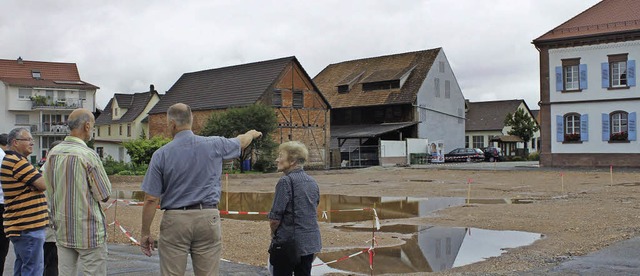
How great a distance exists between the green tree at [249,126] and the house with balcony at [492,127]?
122 feet

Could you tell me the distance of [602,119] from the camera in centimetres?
3866

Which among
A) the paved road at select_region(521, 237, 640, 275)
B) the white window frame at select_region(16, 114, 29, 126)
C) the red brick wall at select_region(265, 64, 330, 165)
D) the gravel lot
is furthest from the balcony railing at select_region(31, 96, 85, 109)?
the paved road at select_region(521, 237, 640, 275)

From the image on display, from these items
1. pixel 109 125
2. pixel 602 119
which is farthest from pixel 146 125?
pixel 602 119

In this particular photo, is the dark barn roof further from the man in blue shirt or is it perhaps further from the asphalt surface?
the man in blue shirt

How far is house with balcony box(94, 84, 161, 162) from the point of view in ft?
211

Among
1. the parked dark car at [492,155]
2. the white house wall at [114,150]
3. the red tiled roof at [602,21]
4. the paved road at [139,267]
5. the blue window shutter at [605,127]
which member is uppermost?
the red tiled roof at [602,21]

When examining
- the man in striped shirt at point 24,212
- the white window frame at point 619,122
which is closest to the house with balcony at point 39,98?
the white window frame at point 619,122

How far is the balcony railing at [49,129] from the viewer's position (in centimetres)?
6404

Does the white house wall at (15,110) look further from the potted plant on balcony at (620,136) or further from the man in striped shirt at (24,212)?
the man in striped shirt at (24,212)

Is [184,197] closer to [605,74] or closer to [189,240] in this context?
[189,240]

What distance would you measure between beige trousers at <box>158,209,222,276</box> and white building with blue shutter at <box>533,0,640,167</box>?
37.5m

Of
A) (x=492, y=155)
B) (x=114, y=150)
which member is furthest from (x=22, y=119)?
(x=492, y=155)

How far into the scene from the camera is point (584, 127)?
39.3m

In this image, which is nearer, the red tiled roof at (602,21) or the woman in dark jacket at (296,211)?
the woman in dark jacket at (296,211)
